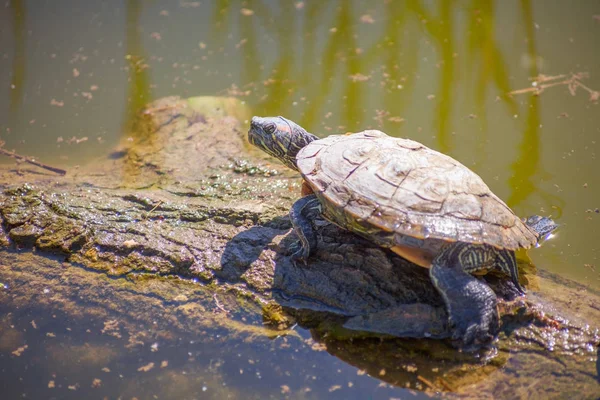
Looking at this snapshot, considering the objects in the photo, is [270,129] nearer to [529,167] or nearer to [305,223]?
[305,223]

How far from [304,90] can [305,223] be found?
2838mm

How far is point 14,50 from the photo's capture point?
21.2ft

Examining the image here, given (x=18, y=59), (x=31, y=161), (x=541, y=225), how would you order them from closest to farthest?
(x=541, y=225) → (x=31, y=161) → (x=18, y=59)

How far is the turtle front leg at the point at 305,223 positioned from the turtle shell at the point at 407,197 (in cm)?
9

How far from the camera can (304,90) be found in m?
5.62

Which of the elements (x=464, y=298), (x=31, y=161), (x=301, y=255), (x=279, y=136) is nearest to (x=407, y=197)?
(x=464, y=298)

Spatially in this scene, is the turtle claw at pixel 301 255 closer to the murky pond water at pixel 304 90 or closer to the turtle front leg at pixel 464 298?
the murky pond water at pixel 304 90

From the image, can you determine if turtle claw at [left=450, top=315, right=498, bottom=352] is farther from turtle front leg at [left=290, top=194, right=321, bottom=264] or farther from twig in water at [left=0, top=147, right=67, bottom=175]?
twig in water at [left=0, top=147, right=67, bottom=175]

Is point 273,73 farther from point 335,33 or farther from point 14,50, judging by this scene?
point 14,50

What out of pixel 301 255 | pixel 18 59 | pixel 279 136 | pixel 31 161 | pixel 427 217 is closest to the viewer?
pixel 427 217

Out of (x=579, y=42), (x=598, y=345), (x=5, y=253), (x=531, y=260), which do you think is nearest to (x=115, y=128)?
(x=5, y=253)

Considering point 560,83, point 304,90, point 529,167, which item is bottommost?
point 529,167

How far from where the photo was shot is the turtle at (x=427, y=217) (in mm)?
2744

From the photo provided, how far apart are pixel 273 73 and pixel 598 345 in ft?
14.6
